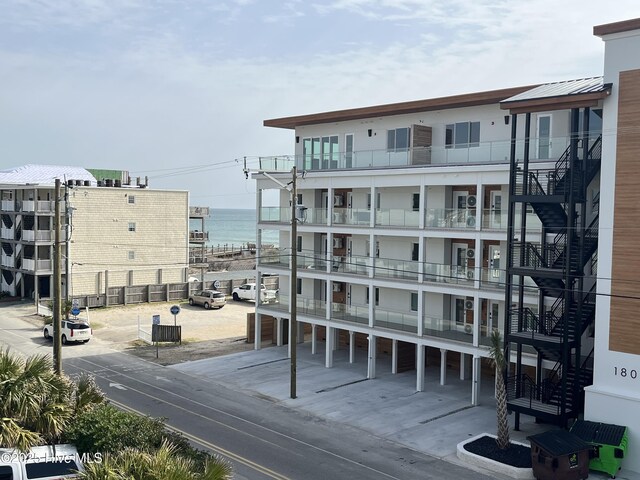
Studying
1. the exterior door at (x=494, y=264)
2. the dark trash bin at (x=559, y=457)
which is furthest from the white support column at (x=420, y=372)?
the dark trash bin at (x=559, y=457)

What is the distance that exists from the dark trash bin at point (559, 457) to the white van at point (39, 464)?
41.3ft

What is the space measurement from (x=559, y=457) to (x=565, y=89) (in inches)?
490

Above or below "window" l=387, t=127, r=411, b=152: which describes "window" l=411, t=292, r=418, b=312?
below

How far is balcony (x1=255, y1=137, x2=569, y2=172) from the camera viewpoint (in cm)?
2811

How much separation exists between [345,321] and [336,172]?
7.16m

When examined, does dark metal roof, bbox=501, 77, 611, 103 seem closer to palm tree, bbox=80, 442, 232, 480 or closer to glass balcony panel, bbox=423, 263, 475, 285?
glass balcony panel, bbox=423, 263, 475, 285

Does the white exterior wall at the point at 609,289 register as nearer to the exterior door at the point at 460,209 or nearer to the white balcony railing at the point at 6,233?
the exterior door at the point at 460,209

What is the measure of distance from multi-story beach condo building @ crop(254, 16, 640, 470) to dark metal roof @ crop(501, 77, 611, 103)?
0.08 meters

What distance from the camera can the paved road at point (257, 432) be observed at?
21.9 m

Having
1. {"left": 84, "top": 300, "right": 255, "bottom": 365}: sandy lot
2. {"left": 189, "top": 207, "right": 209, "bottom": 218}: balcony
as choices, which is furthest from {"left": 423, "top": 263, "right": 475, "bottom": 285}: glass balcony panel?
{"left": 189, "top": 207, "right": 209, "bottom": 218}: balcony

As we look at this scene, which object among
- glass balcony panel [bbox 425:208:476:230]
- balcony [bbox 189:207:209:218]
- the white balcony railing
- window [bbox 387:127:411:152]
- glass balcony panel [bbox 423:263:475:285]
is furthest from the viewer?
balcony [bbox 189:207:209:218]

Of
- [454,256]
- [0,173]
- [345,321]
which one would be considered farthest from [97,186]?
[454,256]

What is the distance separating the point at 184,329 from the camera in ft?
150

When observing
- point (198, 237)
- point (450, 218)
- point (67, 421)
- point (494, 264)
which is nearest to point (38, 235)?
point (198, 237)
